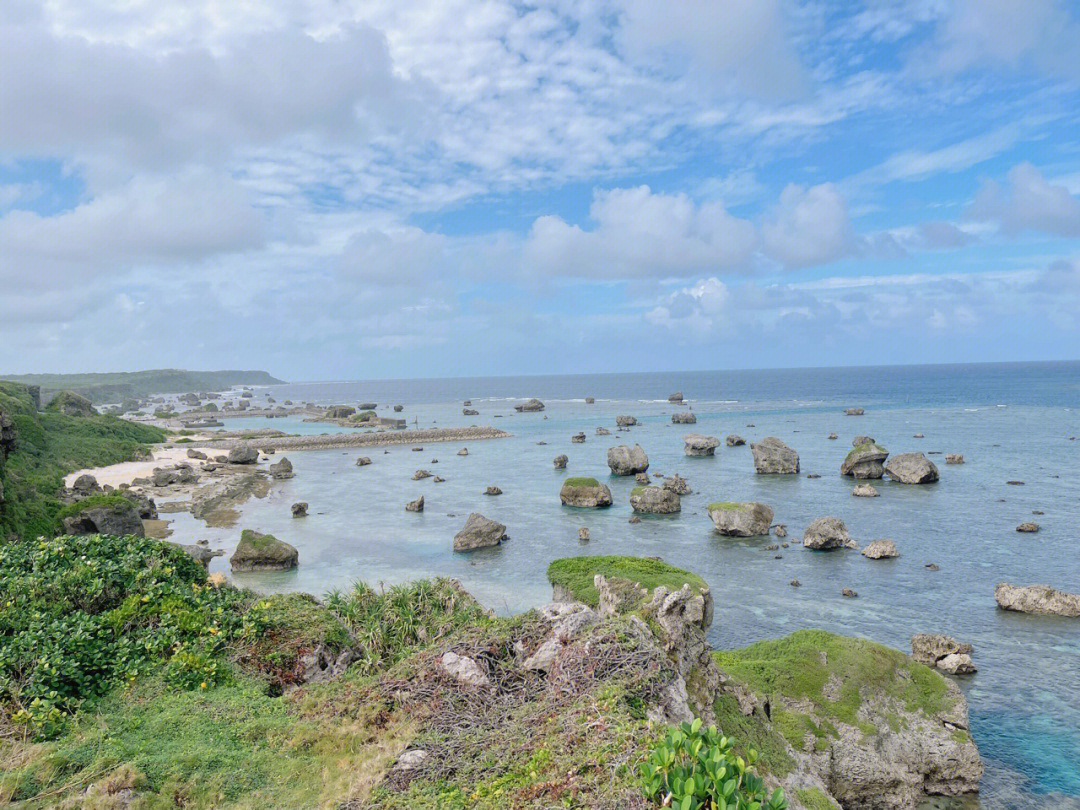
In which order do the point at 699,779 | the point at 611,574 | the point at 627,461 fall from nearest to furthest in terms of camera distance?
the point at 699,779 → the point at 611,574 → the point at 627,461

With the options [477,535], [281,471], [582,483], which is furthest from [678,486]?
[281,471]

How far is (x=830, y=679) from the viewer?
2102 centimetres

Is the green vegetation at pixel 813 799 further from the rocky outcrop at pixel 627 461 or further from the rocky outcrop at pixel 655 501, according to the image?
the rocky outcrop at pixel 627 461

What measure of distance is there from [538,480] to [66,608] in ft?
224

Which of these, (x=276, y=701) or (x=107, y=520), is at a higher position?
(x=276, y=701)

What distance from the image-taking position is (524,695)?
1211 cm

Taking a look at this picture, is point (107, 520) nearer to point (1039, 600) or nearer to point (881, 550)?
point (881, 550)

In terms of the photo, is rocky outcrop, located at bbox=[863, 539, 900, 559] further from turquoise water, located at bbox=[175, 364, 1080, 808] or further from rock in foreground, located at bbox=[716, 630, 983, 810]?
rock in foreground, located at bbox=[716, 630, 983, 810]

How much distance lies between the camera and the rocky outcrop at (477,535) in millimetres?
50688

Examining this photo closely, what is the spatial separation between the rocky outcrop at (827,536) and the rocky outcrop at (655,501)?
1484 cm

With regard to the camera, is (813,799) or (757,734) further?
(757,734)

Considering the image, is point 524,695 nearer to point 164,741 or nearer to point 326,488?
point 164,741

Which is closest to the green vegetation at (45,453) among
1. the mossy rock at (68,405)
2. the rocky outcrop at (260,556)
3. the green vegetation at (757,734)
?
the mossy rock at (68,405)

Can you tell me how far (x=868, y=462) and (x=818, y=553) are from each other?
101 ft
